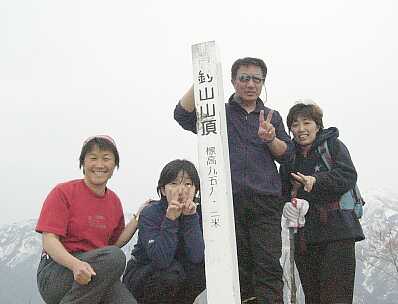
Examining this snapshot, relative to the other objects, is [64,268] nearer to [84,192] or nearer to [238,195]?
[84,192]

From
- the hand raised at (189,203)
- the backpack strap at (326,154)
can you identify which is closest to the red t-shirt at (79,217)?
the hand raised at (189,203)

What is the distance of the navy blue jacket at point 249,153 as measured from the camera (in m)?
3.47

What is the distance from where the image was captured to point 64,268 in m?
2.98

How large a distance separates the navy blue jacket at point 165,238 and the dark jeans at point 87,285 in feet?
0.87

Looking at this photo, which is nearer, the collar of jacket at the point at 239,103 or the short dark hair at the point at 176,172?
the short dark hair at the point at 176,172

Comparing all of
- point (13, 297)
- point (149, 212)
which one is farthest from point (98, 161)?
point (13, 297)

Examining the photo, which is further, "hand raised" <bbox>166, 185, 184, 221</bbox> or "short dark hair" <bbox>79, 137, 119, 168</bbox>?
"short dark hair" <bbox>79, 137, 119, 168</bbox>

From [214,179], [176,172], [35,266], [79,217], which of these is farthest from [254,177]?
[35,266]

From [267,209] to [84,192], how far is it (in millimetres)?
1400

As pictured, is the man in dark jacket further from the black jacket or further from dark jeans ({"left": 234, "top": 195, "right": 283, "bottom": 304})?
the black jacket

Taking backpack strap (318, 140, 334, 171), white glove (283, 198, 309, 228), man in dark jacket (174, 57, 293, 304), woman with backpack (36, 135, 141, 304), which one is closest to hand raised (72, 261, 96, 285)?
woman with backpack (36, 135, 141, 304)

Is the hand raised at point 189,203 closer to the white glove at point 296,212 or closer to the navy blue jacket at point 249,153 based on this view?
the navy blue jacket at point 249,153

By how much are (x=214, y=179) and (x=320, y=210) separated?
1381mm

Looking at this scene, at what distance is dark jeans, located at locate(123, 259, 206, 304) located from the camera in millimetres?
3223
